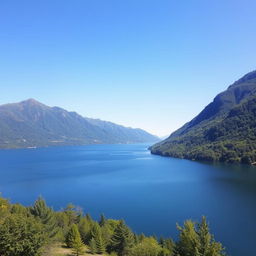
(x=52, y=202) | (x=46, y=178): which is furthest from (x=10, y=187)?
(x=52, y=202)

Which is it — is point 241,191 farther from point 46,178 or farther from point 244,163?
point 46,178

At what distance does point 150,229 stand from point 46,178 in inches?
3977

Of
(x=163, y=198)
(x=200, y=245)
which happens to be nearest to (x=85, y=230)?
(x=200, y=245)

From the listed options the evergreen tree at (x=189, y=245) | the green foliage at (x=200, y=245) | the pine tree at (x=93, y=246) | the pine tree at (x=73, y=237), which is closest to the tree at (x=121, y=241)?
the pine tree at (x=93, y=246)

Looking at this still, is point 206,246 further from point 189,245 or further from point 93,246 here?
point 93,246

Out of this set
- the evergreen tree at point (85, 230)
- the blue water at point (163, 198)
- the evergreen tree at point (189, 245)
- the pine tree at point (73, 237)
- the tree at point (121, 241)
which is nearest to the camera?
the evergreen tree at point (189, 245)

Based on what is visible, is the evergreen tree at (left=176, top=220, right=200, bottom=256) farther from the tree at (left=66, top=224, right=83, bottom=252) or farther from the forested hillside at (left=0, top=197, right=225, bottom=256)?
the tree at (left=66, top=224, right=83, bottom=252)

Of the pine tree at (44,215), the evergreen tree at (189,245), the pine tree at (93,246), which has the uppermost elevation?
the evergreen tree at (189,245)

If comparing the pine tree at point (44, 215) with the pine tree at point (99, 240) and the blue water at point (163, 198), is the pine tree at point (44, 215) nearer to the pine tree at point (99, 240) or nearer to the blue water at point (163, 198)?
the pine tree at point (99, 240)

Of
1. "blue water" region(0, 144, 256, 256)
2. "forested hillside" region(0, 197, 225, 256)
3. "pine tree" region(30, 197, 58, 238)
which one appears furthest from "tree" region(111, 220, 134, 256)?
"blue water" region(0, 144, 256, 256)

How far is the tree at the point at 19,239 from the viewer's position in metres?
31.9

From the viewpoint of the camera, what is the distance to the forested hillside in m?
29.5

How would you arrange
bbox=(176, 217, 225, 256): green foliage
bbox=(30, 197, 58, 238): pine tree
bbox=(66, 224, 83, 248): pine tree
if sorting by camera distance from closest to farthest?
bbox=(176, 217, 225, 256): green foliage, bbox=(66, 224, 83, 248): pine tree, bbox=(30, 197, 58, 238): pine tree

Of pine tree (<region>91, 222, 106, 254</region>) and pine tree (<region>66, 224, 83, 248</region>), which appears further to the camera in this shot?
pine tree (<region>91, 222, 106, 254</region>)
